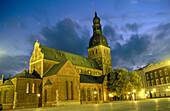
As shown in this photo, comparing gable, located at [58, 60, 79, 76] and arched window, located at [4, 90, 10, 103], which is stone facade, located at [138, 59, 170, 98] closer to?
gable, located at [58, 60, 79, 76]

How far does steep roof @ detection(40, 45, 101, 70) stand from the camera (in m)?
52.4

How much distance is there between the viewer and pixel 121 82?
54406mm

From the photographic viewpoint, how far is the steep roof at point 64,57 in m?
52.4

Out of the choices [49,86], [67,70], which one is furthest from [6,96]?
[67,70]

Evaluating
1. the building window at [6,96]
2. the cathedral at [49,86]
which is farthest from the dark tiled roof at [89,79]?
the building window at [6,96]

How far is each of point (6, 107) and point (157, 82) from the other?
63.2 meters

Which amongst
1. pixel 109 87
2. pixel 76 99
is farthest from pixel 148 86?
pixel 76 99

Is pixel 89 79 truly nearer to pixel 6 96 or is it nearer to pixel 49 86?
pixel 49 86

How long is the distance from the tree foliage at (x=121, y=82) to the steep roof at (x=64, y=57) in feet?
45.0

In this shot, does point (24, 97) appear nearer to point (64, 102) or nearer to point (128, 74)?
point (64, 102)

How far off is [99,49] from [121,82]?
2649 cm

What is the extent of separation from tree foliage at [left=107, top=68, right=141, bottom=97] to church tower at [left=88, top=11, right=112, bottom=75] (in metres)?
16.7

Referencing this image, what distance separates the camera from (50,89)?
41.7m

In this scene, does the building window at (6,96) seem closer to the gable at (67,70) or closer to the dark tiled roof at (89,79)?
the gable at (67,70)
